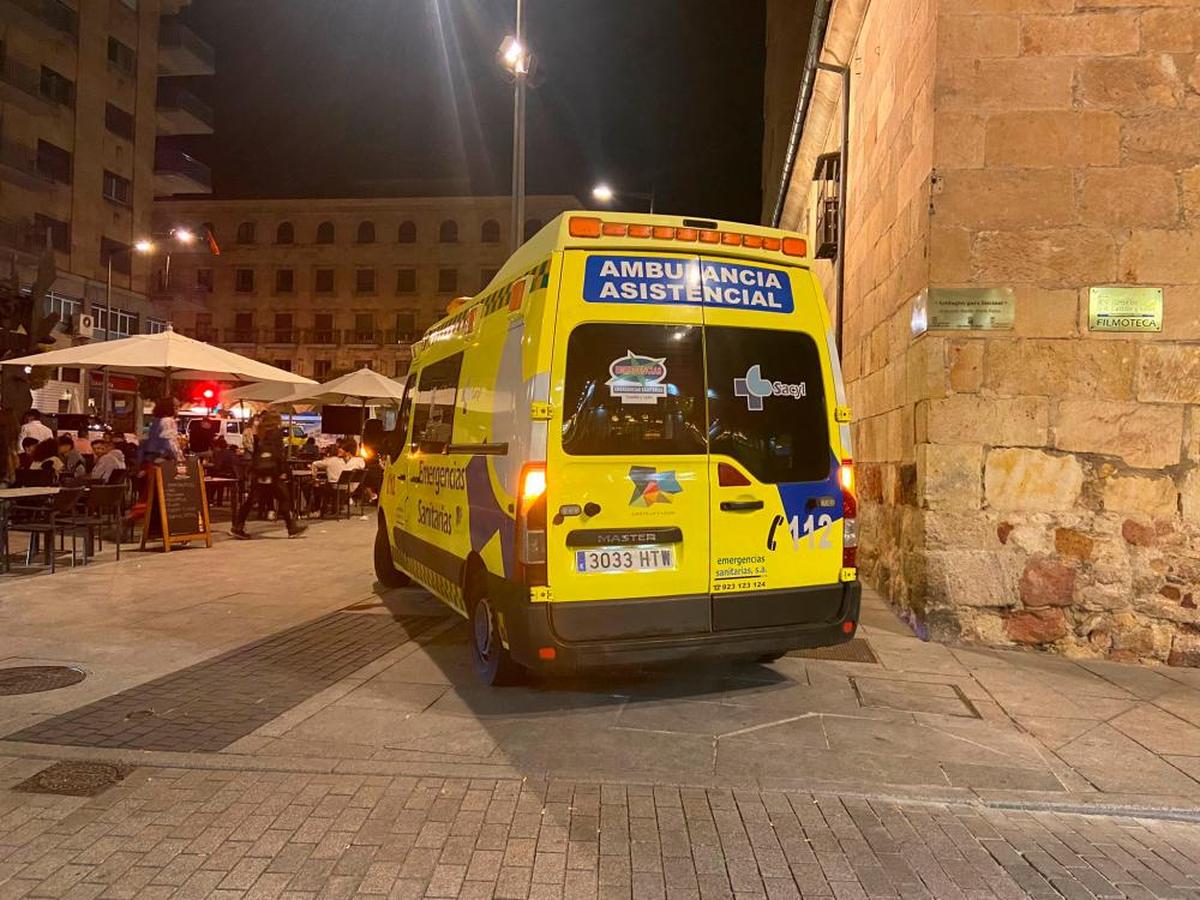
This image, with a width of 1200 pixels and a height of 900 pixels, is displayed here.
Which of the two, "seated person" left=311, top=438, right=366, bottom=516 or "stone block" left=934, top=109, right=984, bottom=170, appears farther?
"seated person" left=311, top=438, right=366, bottom=516

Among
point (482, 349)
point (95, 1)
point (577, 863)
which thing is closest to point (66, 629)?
point (482, 349)

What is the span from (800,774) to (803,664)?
2.06 m

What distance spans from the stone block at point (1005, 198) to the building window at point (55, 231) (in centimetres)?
3363

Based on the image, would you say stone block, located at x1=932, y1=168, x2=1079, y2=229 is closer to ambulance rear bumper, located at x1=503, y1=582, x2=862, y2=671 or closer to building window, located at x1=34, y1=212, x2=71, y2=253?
ambulance rear bumper, located at x1=503, y1=582, x2=862, y2=671

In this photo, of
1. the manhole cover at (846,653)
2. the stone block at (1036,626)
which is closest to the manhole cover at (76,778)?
the manhole cover at (846,653)

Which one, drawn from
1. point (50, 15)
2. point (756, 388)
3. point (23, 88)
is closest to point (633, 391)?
point (756, 388)

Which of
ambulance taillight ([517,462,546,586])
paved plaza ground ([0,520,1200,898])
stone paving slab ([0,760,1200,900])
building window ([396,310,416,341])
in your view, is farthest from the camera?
building window ([396,310,416,341])

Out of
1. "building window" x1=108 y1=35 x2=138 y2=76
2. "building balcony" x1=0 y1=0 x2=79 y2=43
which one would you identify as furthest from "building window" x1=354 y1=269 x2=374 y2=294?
"building balcony" x1=0 y1=0 x2=79 y2=43

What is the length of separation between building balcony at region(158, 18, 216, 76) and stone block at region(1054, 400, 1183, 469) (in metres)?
43.9

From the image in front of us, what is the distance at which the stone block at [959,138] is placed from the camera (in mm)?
6547

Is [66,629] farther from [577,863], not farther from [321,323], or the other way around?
[321,323]

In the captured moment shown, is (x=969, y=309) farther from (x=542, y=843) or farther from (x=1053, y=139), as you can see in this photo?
(x=542, y=843)

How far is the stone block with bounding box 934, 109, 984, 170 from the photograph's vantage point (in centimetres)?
655

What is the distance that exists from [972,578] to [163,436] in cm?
1010
